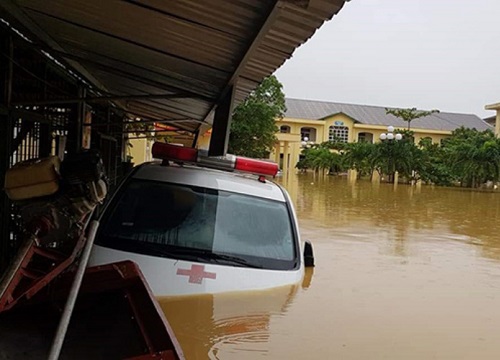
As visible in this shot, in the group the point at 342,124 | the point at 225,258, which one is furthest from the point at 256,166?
the point at 342,124

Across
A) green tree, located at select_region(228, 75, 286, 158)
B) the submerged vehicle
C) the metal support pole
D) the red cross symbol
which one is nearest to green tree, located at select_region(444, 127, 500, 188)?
green tree, located at select_region(228, 75, 286, 158)

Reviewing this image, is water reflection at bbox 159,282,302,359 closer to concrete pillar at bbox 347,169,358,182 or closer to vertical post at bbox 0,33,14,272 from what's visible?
vertical post at bbox 0,33,14,272

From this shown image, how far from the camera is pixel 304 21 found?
3191 mm

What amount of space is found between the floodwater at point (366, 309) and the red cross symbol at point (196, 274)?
0.13 m

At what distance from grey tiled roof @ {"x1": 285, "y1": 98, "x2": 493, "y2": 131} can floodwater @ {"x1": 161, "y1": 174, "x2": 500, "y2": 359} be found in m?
50.4

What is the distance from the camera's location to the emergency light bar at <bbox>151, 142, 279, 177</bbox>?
488cm

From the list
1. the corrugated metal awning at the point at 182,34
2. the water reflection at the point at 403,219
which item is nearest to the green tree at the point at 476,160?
the water reflection at the point at 403,219

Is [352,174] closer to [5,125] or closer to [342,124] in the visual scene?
[342,124]

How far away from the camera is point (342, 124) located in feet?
205

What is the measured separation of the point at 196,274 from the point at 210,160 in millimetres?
1312

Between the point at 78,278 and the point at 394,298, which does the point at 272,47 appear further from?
the point at 394,298

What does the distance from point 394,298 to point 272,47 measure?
3.86 m

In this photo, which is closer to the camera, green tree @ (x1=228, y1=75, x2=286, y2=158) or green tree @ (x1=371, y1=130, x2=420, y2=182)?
green tree @ (x1=228, y1=75, x2=286, y2=158)

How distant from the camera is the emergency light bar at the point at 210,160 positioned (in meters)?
4.88
